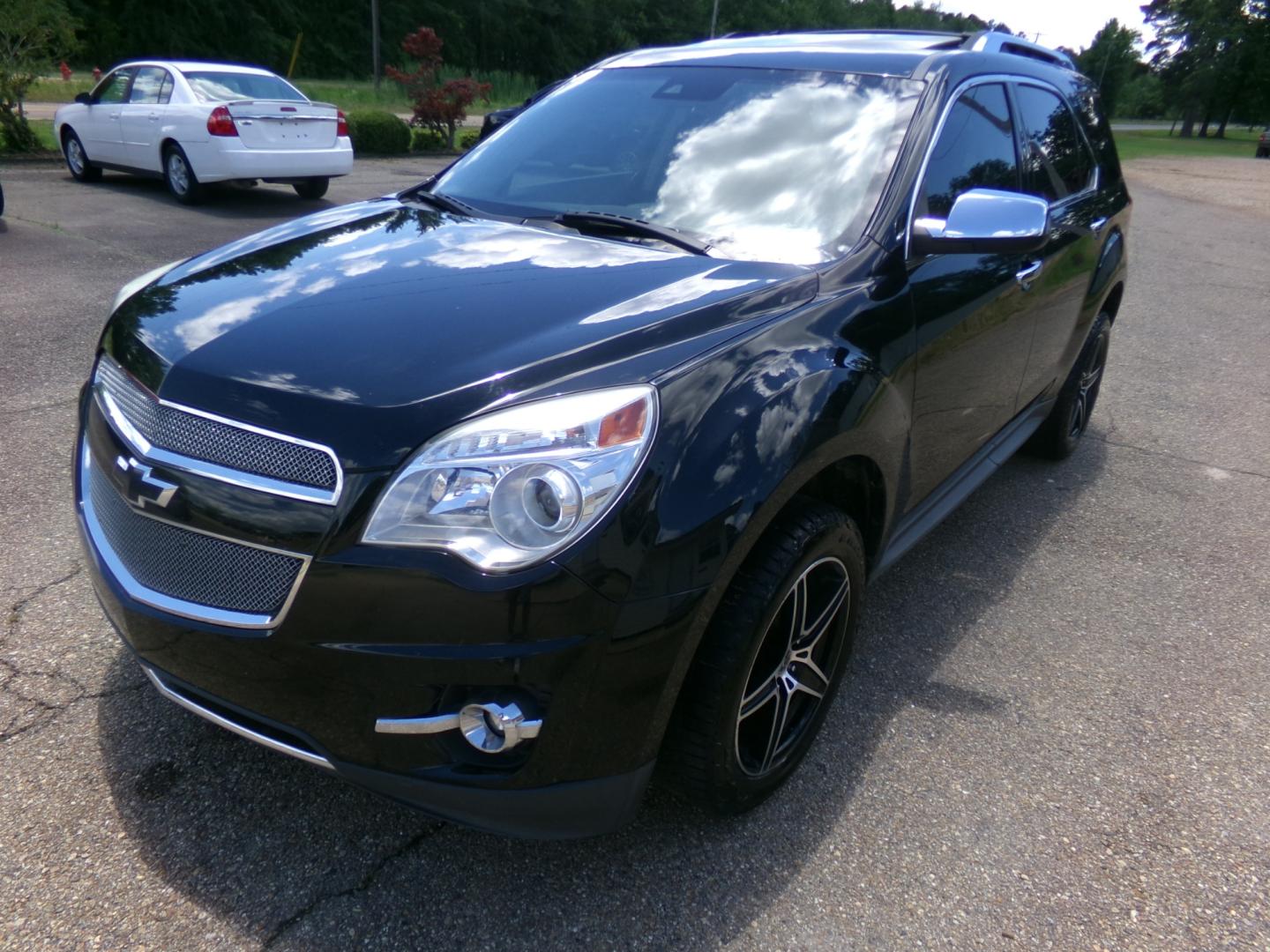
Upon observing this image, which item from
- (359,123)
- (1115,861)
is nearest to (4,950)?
(1115,861)

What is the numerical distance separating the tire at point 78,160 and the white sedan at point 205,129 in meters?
0.04

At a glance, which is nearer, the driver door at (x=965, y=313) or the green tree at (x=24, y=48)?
the driver door at (x=965, y=313)

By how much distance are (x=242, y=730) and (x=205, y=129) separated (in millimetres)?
10265

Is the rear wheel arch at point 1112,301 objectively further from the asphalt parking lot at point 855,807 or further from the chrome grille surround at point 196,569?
the chrome grille surround at point 196,569

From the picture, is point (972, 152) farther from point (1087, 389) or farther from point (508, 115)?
point (1087, 389)

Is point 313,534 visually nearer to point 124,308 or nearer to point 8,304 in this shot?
point 124,308

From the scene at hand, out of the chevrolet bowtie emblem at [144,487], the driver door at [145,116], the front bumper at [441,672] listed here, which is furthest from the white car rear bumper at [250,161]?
the front bumper at [441,672]

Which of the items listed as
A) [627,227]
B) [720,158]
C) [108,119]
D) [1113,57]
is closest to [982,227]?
[720,158]

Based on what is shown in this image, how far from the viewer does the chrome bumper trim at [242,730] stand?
193 cm

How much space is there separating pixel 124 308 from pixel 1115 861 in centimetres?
280

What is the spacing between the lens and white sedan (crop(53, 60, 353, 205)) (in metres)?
10.6

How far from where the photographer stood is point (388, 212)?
312 centimetres

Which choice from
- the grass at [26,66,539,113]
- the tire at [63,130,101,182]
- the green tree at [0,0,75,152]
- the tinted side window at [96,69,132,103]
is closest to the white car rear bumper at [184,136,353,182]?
the tinted side window at [96,69,132,103]

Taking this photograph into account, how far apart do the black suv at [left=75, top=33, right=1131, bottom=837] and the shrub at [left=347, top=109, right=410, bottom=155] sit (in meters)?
16.8
